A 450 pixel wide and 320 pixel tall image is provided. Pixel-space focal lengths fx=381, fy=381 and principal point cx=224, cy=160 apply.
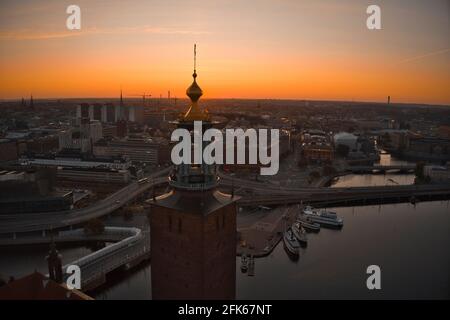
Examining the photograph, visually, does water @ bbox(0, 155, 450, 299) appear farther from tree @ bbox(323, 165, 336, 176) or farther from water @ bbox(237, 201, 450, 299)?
tree @ bbox(323, 165, 336, 176)

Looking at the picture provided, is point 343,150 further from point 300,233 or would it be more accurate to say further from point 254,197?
point 300,233

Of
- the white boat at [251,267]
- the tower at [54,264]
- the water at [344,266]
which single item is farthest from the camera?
the white boat at [251,267]

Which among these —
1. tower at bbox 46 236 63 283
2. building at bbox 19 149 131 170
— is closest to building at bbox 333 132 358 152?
building at bbox 19 149 131 170

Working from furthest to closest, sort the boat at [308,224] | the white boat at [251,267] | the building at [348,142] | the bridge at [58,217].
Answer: the building at [348,142], the boat at [308,224], the bridge at [58,217], the white boat at [251,267]

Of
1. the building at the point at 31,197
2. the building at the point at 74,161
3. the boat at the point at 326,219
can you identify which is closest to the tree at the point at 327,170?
the boat at the point at 326,219

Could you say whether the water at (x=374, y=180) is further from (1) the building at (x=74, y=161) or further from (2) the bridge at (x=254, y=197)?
(1) the building at (x=74, y=161)

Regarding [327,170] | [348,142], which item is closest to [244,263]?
[327,170]
